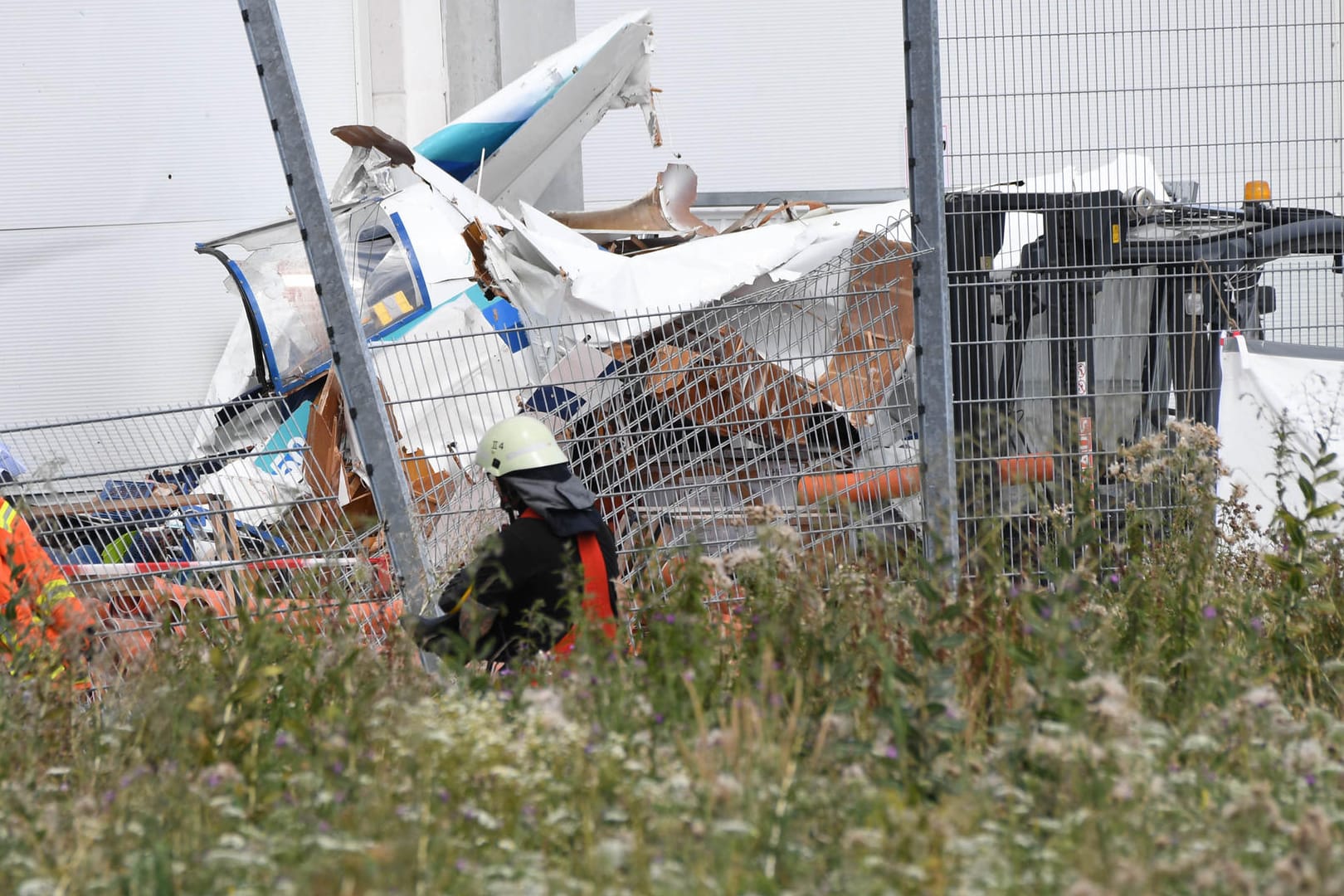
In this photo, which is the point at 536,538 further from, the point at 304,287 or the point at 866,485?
the point at 304,287

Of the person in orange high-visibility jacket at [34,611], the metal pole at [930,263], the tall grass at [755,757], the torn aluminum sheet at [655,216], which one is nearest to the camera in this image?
the tall grass at [755,757]

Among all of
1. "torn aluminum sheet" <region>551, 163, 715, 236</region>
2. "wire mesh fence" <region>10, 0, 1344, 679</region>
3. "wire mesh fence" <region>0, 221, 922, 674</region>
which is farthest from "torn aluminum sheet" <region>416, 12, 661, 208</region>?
"wire mesh fence" <region>0, 221, 922, 674</region>

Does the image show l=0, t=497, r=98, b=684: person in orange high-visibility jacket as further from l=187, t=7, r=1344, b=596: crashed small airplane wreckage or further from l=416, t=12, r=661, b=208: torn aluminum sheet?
l=416, t=12, r=661, b=208: torn aluminum sheet

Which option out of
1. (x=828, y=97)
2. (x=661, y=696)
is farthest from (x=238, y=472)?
(x=828, y=97)

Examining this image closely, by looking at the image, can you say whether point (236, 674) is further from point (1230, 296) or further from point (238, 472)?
point (1230, 296)

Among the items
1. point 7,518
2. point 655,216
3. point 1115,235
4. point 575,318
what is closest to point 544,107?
point 655,216

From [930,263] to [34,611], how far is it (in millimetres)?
2678

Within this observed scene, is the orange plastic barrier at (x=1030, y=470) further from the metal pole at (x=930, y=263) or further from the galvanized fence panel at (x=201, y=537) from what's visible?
the galvanized fence panel at (x=201, y=537)

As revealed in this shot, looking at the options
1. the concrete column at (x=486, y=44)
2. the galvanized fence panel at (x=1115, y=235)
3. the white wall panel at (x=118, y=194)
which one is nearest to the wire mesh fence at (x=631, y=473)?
the galvanized fence panel at (x=1115, y=235)

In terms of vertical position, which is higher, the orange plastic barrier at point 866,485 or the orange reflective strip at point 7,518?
the orange reflective strip at point 7,518

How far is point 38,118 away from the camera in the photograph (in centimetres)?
914

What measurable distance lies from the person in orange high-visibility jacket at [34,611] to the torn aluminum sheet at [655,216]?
4.30 m

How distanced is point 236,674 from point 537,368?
79.8 inches

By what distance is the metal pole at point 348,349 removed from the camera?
383 cm
